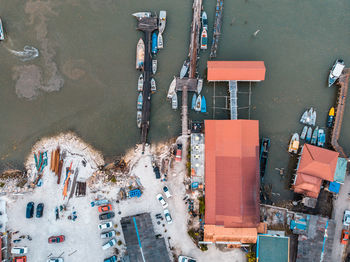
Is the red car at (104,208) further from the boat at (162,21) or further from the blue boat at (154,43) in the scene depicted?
the boat at (162,21)

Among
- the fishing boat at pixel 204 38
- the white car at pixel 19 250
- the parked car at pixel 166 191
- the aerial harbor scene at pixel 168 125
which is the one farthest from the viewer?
the fishing boat at pixel 204 38

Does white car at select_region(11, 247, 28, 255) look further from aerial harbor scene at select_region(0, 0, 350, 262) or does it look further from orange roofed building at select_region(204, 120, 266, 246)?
orange roofed building at select_region(204, 120, 266, 246)

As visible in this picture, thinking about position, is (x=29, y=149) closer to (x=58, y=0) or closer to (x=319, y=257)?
(x=58, y=0)

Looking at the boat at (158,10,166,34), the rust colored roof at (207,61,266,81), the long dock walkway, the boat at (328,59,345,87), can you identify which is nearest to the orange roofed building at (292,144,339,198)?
the long dock walkway

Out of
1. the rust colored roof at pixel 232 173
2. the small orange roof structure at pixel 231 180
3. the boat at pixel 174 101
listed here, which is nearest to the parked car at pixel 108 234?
the small orange roof structure at pixel 231 180

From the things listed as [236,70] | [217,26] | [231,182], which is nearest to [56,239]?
[231,182]

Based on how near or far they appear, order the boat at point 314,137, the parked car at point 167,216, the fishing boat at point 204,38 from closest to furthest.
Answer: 1. the parked car at point 167,216
2. the boat at point 314,137
3. the fishing boat at point 204,38
